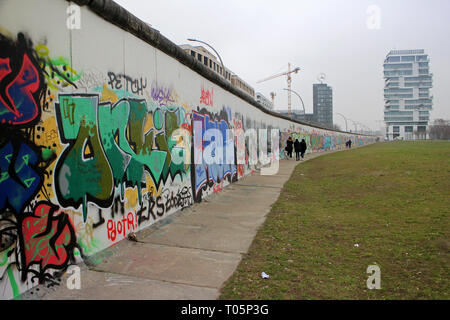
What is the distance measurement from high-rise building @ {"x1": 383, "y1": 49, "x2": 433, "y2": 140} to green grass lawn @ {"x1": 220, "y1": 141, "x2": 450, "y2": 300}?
17069cm

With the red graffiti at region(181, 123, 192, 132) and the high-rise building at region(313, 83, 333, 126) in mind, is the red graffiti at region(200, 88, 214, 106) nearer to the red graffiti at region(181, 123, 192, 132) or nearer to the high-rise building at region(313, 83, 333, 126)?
the red graffiti at region(181, 123, 192, 132)

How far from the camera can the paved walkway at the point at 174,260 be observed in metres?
3.39

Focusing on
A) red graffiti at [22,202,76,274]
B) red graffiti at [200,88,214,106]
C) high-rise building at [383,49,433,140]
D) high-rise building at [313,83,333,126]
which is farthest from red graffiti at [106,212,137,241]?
high-rise building at [383,49,433,140]

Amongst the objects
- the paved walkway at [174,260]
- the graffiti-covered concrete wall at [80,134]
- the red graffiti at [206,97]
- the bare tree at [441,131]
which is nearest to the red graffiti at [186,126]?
the graffiti-covered concrete wall at [80,134]

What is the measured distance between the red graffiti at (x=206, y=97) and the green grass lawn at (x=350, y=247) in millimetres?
3335

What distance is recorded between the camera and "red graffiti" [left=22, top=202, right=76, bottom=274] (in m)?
3.19

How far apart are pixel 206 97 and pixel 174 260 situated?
543cm

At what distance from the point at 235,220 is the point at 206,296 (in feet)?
10.8

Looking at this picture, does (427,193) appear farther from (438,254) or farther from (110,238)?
(110,238)

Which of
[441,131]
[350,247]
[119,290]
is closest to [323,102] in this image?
[441,131]

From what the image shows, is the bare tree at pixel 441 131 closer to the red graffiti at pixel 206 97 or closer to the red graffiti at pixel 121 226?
the red graffiti at pixel 206 97

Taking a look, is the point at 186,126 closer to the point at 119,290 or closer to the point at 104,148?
the point at 104,148
